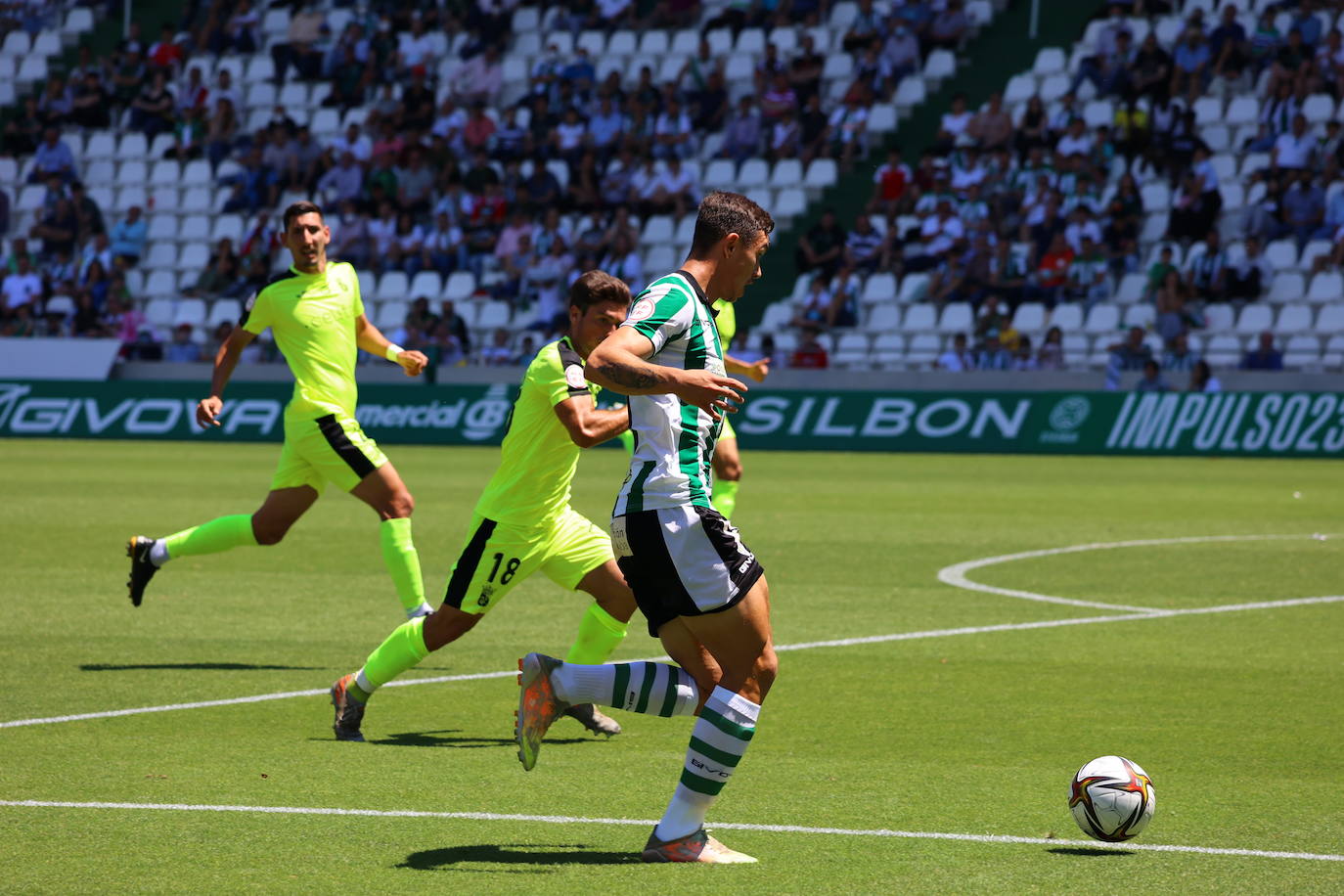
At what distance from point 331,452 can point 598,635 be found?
7.69ft

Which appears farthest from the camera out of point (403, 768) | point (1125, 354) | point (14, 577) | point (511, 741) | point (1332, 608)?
point (1125, 354)

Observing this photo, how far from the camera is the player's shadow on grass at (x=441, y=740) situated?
6824 mm

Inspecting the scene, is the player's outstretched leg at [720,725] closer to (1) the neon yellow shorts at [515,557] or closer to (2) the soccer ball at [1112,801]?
(2) the soccer ball at [1112,801]

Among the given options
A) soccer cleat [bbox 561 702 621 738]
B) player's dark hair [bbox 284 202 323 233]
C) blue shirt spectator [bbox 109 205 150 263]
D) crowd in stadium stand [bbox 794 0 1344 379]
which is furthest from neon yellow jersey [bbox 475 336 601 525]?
blue shirt spectator [bbox 109 205 150 263]

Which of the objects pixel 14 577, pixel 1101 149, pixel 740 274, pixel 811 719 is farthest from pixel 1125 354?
pixel 740 274

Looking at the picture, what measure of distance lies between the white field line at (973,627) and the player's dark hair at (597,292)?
2.47m

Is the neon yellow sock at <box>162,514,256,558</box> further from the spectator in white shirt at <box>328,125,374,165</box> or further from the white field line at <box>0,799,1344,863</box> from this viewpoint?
the spectator in white shirt at <box>328,125,374,165</box>

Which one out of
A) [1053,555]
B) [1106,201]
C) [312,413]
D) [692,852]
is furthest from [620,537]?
[1106,201]

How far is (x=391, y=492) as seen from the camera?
8992 mm

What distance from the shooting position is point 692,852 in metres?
Result: 5.00

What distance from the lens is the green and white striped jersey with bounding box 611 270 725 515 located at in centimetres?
502

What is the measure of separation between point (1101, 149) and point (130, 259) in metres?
17.7

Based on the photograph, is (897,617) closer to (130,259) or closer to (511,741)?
(511,741)

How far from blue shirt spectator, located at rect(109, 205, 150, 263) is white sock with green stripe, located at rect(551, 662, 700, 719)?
1155 inches
